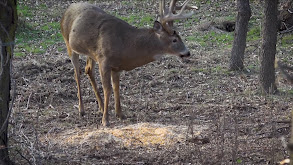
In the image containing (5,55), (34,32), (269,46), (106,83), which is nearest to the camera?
(5,55)

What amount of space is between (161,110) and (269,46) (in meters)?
2.36

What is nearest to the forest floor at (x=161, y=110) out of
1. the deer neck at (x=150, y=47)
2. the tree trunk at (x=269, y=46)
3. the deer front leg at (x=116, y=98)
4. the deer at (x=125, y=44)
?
the deer front leg at (x=116, y=98)

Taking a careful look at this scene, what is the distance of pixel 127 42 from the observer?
8.58 metres

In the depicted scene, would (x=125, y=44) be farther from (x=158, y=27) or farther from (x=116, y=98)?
(x=116, y=98)

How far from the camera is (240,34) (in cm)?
1144

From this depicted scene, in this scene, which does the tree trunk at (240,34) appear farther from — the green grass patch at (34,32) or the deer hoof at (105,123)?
the green grass patch at (34,32)

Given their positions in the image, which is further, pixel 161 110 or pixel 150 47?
pixel 161 110

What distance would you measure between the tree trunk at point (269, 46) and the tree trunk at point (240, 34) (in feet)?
5.20

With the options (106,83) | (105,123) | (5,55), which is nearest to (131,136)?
(105,123)

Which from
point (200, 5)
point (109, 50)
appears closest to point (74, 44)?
point (109, 50)

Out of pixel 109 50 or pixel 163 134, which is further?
pixel 109 50

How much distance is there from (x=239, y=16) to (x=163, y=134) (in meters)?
4.89

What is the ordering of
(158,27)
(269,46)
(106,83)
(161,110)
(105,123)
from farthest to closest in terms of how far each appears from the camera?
1. (269,46)
2. (161,110)
3. (106,83)
4. (158,27)
5. (105,123)

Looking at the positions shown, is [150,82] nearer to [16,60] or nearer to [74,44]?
[74,44]
